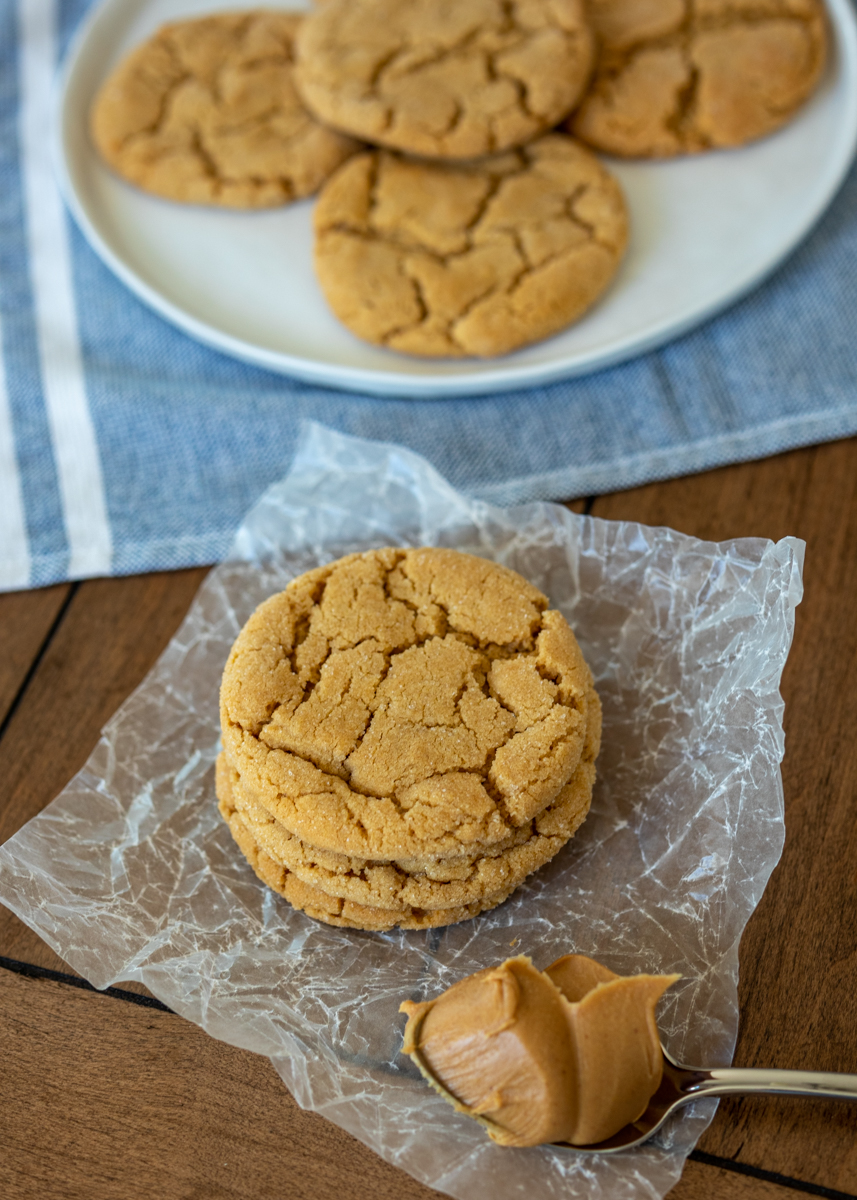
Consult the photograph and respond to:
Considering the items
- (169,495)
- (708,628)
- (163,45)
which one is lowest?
(708,628)

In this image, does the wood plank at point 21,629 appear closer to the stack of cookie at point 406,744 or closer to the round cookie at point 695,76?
the stack of cookie at point 406,744

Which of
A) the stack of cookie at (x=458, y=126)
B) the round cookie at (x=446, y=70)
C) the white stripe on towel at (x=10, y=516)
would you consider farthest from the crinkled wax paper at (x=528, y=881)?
the round cookie at (x=446, y=70)

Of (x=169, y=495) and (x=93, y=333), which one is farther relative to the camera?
(x=93, y=333)

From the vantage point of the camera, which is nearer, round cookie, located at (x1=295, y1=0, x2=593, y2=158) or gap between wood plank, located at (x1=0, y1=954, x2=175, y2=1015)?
gap between wood plank, located at (x1=0, y1=954, x2=175, y2=1015)

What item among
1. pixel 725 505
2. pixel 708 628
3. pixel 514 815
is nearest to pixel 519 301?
pixel 725 505

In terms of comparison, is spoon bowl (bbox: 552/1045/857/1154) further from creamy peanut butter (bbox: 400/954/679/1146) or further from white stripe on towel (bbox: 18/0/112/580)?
white stripe on towel (bbox: 18/0/112/580)

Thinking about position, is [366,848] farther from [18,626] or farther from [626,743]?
[18,626]

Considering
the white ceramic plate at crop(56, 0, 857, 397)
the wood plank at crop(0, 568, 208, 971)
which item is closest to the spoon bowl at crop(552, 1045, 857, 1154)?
the wood plank at crop(0, 568, 208, 971)
